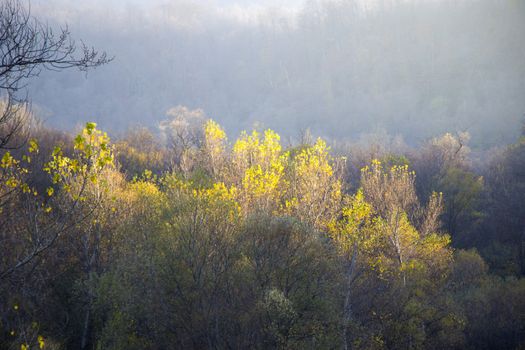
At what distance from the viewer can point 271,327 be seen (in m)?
14.4

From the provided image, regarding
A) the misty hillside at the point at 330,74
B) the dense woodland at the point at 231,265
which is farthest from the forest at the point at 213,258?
the misty hillside at the point at 330,74

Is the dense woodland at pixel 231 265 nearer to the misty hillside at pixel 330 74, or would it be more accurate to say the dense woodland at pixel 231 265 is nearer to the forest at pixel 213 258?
the forest at pixel 213 258

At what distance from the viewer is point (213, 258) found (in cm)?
1650

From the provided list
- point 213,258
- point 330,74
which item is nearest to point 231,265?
point 213,258

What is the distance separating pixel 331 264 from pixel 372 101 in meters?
110

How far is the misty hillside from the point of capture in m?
105

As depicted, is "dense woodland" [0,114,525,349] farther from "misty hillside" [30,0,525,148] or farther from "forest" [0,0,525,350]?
"misty hillside" [30,0,525,148]

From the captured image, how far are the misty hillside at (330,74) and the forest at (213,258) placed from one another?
214ft

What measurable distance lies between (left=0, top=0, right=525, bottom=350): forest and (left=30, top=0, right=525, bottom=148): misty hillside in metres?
65.2

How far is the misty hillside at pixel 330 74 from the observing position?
104625mm

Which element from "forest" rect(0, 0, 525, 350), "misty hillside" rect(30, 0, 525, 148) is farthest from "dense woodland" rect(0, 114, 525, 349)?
"misty hillside" rect(30, 0, 525, 148)

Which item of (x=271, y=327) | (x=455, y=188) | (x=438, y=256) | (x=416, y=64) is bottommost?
(x=271, y=327)

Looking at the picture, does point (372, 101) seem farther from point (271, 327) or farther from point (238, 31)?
point (271, 327)

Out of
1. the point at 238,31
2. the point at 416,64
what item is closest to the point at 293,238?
the point at 416,64
